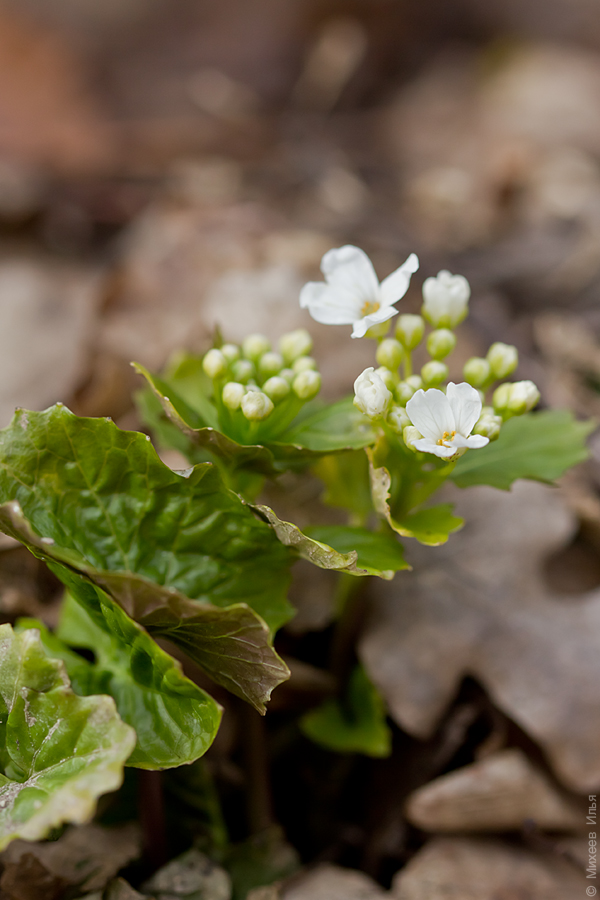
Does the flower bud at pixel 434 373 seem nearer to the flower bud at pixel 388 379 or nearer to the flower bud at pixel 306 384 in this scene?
the flower bud at pixel 388 379

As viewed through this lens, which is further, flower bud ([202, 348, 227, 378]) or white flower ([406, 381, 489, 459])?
flower bud ([202, 348, 227, 378])

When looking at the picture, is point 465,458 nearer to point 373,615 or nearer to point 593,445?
point 373,615

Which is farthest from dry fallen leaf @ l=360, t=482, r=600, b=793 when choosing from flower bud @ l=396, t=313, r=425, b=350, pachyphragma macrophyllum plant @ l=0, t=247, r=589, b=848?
flower bud @ l=396, t=313, r=425, b=350

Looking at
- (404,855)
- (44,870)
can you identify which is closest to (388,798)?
(404,855)

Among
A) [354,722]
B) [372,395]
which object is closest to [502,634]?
[354,722]

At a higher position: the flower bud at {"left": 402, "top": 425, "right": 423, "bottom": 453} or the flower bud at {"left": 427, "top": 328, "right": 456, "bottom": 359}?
the flower bud at {"left": 427, "top": 328, "right": 456, "bottom": 359}

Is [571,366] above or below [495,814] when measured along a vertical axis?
above

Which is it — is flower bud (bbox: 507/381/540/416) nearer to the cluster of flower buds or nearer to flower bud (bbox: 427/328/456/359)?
flower bud (bbox: 427/328/456/359)
